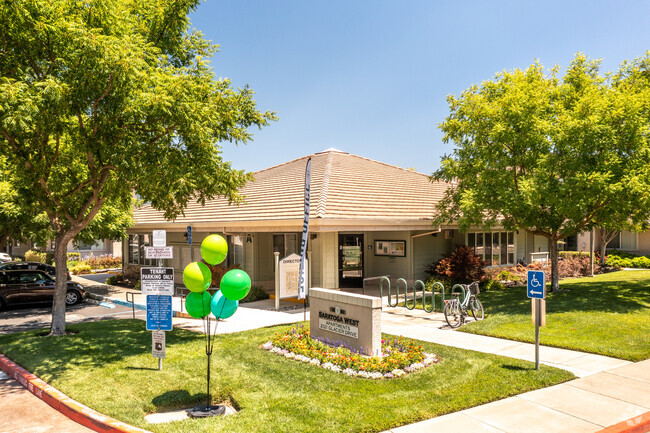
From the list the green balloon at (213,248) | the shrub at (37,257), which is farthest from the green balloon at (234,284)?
the shrub at (37,257)

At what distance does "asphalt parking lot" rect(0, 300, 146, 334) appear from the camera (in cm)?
1459

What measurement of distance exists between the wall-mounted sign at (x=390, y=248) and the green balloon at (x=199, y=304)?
13915mm

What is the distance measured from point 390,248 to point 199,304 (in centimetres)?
1440

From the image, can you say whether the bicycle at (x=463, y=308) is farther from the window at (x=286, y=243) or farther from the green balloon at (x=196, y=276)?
the window at (x=286, y=243)

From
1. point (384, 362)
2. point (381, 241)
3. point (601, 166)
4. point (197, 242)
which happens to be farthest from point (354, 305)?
point (197, 242)

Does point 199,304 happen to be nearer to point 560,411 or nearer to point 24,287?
point 560,411

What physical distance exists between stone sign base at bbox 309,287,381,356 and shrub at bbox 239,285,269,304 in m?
7.89

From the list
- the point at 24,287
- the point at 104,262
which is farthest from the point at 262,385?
the point at 104,262

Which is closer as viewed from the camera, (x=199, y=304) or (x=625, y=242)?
(x=199, y=304)

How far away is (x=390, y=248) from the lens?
2134cm

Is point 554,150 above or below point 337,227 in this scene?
above

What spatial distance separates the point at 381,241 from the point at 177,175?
12.4 meters

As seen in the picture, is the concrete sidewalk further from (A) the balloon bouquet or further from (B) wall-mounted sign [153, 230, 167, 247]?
(B) wall-mounted sign [153, 230, 167, 247]

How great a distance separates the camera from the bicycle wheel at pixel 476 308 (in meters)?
13.8
